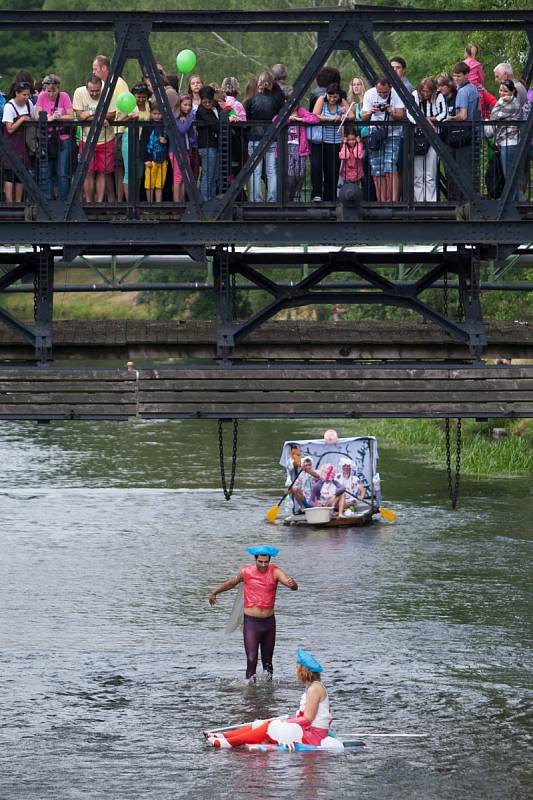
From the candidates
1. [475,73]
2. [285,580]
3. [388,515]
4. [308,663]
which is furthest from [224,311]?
[388,515]

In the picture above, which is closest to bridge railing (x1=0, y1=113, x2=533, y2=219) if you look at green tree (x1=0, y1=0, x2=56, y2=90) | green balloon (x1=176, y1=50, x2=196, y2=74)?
green balloon (x1=176, y1=50, x2=196, y2=74)

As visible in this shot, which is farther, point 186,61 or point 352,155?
point 186,61

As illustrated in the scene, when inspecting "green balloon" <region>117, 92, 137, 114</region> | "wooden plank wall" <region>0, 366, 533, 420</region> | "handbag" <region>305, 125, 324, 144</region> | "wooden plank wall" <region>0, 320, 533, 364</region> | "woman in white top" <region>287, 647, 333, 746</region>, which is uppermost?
"green balloon" <region>117, 92, 137, 114</region>

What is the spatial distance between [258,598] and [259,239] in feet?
14.3

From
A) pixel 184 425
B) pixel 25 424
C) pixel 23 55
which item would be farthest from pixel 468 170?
pixel 23 55

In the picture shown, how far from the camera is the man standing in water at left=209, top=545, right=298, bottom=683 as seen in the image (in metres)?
19.4

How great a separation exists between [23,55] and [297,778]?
7954 centimetres

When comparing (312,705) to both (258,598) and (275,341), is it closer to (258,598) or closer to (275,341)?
(258,598)

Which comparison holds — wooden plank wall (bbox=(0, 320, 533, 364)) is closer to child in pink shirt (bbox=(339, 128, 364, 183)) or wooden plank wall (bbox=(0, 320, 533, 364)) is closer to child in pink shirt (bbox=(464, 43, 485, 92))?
child in pink shirt (bbox=(339, 128, 364, 183))

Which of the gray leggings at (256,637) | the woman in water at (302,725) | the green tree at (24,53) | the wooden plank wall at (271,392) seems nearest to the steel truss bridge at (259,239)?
the wooden plank wall at (271,392)

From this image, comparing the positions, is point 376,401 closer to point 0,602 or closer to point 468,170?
point 468,170

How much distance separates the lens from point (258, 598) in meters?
19.6

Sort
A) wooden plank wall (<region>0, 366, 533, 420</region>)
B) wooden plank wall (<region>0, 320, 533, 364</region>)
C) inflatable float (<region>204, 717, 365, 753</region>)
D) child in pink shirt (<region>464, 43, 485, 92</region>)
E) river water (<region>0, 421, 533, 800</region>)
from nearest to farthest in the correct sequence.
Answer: river water (<region>0, 421, 533, 800</region>) → inflatable float (<region>204, 717, 365, 753</region>) → wooden plank wall (<region>0, 366, 533, 420</region>) → wooden plank wall (<region>0, 320, 533, 364</region>) → child in pink shirt (<region>464, 43, 485, 92</region>)

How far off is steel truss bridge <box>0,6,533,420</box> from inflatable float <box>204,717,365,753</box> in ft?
16.6
